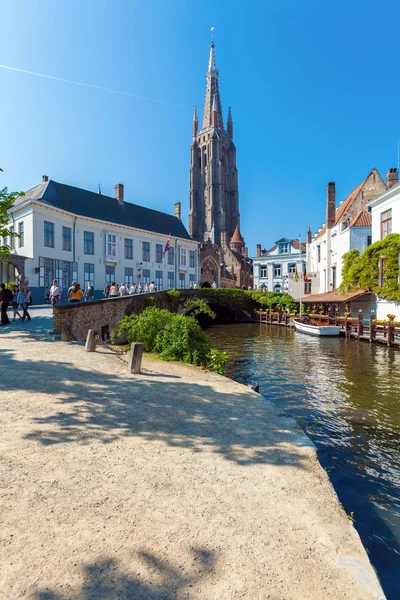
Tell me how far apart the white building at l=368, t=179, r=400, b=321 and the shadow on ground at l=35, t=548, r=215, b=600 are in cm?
2295

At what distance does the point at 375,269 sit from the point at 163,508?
80.6ft

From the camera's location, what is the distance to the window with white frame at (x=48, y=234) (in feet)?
87.0

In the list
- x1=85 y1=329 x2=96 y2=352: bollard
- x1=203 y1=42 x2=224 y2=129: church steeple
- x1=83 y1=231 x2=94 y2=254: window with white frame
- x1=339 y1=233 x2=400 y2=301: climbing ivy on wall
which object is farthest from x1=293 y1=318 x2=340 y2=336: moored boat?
x1=203 y1=42 x2=224 y2=129: church steeple

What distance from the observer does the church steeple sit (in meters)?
79.9

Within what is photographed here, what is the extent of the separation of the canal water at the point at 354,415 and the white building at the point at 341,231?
12893mm

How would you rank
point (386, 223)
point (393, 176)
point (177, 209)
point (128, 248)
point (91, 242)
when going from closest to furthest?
point (386, 223) → point (393, 176) → point (91, 242) → point (128, 248) → point (177, 209)

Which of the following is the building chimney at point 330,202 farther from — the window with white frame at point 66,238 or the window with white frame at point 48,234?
the window with white frame at point 48,234

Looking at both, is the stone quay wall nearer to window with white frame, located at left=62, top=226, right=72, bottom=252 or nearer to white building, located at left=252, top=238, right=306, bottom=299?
window with white frame, located at left=62, top=226, right=72, bottom=252

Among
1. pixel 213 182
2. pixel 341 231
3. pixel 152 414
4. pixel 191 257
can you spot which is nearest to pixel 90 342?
pixel 152 414

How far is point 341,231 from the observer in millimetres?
30578

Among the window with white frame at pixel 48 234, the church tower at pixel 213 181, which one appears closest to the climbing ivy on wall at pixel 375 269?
the window with white frame at pixel 48 234

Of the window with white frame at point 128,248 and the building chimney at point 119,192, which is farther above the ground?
the building chimney at point 119,192

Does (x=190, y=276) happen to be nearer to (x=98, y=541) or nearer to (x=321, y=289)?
(x=321, y=289)

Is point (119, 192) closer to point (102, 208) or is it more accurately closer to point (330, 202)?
point (102, 208)
